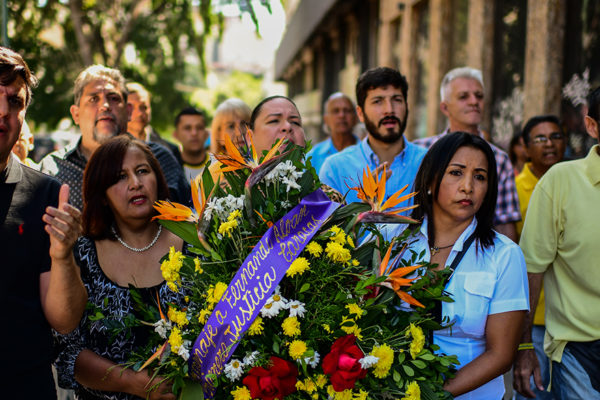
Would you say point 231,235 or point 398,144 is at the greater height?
point 398,144

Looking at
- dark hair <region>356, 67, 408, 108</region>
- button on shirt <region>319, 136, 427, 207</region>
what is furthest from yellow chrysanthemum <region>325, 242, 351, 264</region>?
dark hair <region>356, 67, 408, 108</region>

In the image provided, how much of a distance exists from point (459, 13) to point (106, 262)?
27.9 feet

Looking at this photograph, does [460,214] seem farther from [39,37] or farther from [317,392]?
[39,37]

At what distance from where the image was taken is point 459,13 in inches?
408

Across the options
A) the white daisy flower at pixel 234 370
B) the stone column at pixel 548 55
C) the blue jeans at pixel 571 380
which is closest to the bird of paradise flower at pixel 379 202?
the white daisy flower at pixel 234 370

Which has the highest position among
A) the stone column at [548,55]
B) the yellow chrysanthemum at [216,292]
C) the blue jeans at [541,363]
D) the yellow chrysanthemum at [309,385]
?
the stone column at [548,55]

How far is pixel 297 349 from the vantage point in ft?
7.64

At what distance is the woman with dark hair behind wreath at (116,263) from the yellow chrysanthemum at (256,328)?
0.56 m

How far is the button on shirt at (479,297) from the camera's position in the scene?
2.86 meters

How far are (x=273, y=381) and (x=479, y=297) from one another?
1.04 meters

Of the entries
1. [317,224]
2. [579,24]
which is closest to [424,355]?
[317,224]

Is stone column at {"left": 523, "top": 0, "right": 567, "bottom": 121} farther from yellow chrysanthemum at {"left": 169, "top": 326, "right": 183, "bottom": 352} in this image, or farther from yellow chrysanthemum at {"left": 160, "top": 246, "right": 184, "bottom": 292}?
yellow chrysanthemum at {"left": 169, "top": 326, "right": 183, "bottom": 352}

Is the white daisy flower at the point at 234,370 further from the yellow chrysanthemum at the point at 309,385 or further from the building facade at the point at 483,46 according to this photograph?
the building facade at the point at 483,46

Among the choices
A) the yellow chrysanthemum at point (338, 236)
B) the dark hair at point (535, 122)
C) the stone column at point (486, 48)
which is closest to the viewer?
the yellow chrysanthemum at point (338, 236)
